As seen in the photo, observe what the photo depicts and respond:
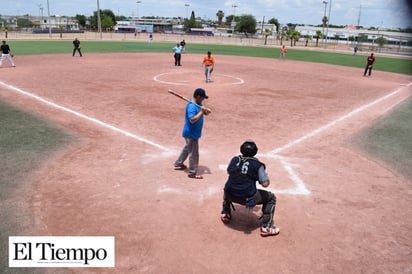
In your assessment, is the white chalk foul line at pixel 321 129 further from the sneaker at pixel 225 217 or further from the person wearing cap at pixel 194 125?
the sneaker at pixel 225 217

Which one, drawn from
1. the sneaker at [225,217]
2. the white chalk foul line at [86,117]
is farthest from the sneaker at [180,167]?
the sneaker at [225,217]

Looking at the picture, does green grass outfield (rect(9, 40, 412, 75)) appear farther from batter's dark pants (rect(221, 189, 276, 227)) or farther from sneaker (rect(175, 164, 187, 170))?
batter's dark pants (rect(221, 189, 276, 227))

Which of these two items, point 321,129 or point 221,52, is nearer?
point 321,129

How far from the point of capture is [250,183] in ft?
18.8

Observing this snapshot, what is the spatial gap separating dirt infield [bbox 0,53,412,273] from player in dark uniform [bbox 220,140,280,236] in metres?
0.36

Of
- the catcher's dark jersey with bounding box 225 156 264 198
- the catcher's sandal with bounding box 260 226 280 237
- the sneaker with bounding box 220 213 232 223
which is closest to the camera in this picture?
the catcher's dark jersey with bounding box 225 156 264 198

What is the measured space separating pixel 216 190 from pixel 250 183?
1829 mm

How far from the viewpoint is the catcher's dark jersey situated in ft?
18.5

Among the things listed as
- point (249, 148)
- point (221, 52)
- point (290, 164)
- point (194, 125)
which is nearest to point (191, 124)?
point (194, 125)

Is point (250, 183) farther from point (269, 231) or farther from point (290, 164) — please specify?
point (290, 164)

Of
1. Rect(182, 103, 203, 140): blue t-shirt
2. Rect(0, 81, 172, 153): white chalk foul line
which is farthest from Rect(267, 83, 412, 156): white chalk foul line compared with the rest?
Rect(0, 81, 172, 153): white chalk foul line

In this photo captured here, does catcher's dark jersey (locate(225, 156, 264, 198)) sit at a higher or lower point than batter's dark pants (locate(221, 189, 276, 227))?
higher

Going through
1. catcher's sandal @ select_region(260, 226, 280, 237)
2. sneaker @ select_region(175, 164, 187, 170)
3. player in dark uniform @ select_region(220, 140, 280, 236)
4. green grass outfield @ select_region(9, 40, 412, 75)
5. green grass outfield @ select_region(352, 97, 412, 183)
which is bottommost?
catcher's sandal @ select_region(260, 226, 280, 237)

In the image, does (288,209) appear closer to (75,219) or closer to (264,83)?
(75,219)
